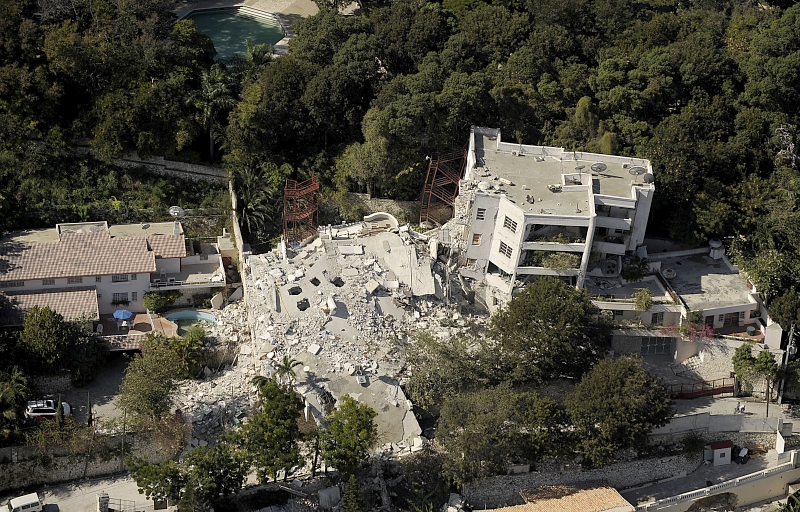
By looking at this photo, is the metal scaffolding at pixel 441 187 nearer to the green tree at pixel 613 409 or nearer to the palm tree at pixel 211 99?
the palm tree at pixel 211 99

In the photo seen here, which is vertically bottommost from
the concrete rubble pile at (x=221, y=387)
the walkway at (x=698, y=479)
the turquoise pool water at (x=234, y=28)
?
the walkway at (x=698, y=479)

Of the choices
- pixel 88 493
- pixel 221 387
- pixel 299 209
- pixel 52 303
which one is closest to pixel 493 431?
pixel 221 387

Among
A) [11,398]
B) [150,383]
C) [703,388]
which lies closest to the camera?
[11,398]

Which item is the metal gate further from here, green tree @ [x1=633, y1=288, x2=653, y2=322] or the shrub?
the shrub

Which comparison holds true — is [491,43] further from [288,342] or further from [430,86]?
[288,342]

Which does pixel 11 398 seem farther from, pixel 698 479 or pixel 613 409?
pixel 698 479

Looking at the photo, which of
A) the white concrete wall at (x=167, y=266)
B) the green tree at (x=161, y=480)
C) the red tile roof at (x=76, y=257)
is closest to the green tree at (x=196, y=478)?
the green tree at (x=161, y=480)

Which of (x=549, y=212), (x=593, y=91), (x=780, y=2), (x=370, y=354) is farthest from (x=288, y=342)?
(x=780, y=2)
